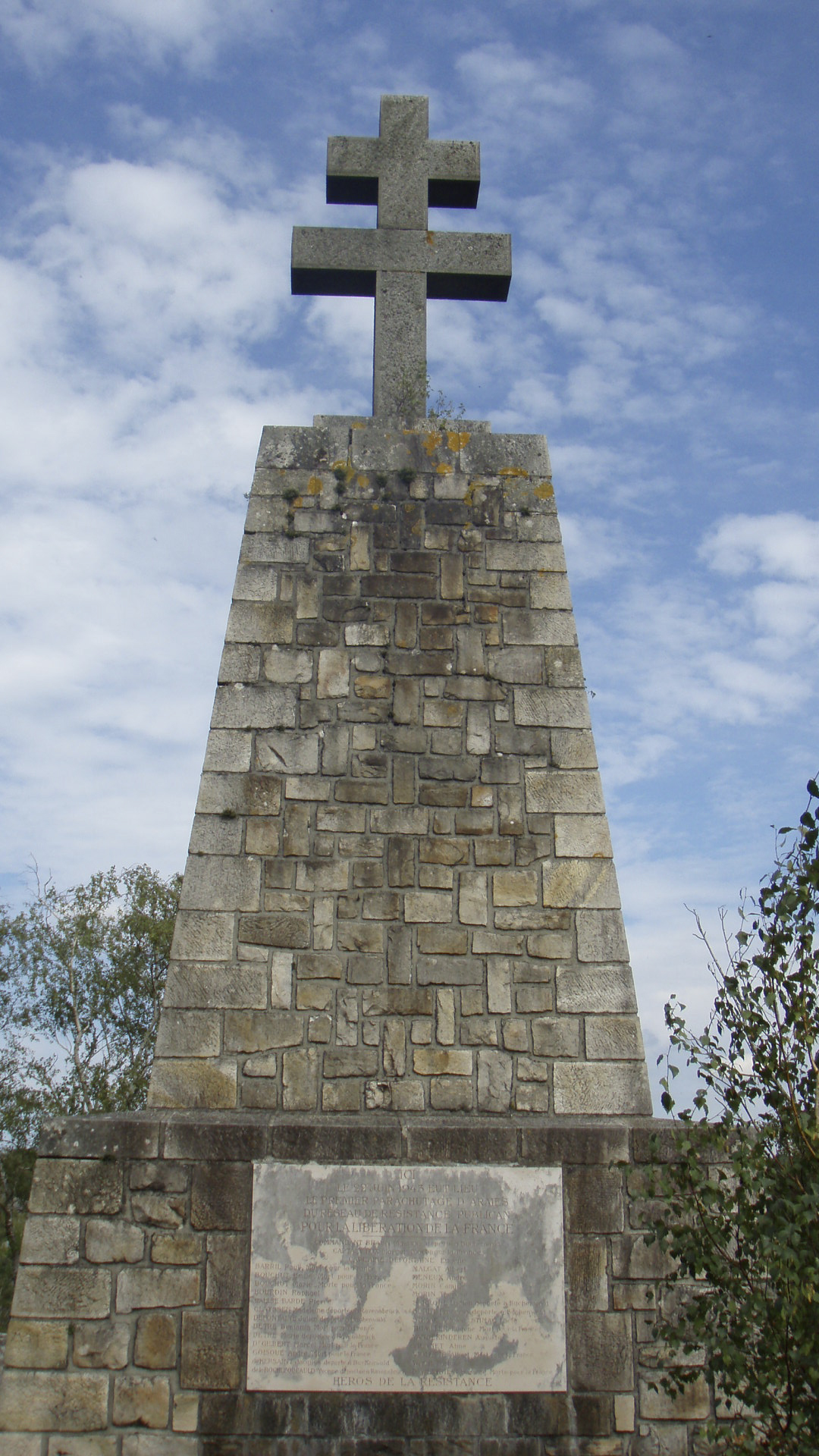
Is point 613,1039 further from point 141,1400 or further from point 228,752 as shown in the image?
point 141,1400

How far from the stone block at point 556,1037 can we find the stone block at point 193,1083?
4.09 ft

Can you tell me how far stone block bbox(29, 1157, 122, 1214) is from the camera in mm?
4438

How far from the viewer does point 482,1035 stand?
191 inches

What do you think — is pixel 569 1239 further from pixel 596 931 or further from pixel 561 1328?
pixel 596 931

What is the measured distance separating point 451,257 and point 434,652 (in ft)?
7.38

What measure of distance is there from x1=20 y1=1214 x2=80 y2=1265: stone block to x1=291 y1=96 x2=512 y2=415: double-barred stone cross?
12.9ft

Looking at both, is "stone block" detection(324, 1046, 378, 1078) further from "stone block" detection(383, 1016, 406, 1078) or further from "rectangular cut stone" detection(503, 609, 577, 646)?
"rectangular cut stone" detection(503, 609, 577, 646)

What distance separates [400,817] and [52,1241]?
84.0 inches

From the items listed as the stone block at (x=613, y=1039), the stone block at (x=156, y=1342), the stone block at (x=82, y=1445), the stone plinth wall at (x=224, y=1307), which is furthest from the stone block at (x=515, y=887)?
the stone block at (x=82, y=1445)

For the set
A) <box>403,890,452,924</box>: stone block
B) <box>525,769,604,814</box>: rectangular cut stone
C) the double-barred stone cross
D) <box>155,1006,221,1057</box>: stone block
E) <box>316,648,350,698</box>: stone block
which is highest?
the double-barred stone cross

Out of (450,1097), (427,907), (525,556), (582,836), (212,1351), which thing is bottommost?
(212,1351)

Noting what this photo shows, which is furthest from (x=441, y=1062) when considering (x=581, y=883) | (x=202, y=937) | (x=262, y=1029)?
(x=202, y=937)

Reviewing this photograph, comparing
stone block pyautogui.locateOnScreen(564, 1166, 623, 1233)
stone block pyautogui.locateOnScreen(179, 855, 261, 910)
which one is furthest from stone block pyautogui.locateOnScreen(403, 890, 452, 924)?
stone block pyautogui.locateOnScreen(564, 1166, 623, 1233)

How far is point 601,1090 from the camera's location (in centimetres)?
481
